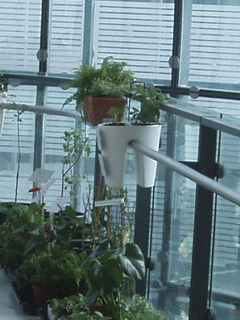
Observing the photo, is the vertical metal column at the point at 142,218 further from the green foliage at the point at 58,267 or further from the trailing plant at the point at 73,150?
the trailing plant at the point at 73,150

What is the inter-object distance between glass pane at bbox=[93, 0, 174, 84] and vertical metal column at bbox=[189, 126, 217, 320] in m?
3.53

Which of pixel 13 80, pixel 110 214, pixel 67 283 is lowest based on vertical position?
pixel 67 283

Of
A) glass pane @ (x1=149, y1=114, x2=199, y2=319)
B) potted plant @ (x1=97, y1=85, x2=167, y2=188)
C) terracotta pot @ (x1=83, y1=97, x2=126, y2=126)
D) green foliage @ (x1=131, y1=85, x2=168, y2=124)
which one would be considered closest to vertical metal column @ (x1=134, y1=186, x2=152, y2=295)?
glass pane @ (x1=149, y1=114, x2=199, y2=319)

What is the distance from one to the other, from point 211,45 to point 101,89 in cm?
275

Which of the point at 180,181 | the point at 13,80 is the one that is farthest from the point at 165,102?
the point at 13,80

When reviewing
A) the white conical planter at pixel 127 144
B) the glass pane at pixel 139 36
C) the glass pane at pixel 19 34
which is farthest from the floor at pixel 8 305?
the glass pane at pixel 139 36

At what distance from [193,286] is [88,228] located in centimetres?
104

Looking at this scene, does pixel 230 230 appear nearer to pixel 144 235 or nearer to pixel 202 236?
pixel 202 236

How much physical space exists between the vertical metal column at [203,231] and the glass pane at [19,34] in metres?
3.58

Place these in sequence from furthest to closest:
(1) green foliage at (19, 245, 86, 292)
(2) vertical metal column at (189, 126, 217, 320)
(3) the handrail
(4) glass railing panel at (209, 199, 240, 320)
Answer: (1) green foliage at (19, 245, 86, 292)
(2) vertical metal column at (189, 126, 217, 320)
(4) glass railing panel at (209, 199, 240, 320)
(3) the handrail

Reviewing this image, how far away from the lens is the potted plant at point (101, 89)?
13.8ft

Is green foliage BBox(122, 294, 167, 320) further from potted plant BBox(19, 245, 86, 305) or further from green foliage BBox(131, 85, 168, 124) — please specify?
green foliage BBox(131, 85, 168, 124)

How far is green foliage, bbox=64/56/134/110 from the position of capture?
421 centimetres

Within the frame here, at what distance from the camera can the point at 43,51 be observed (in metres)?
6.60
